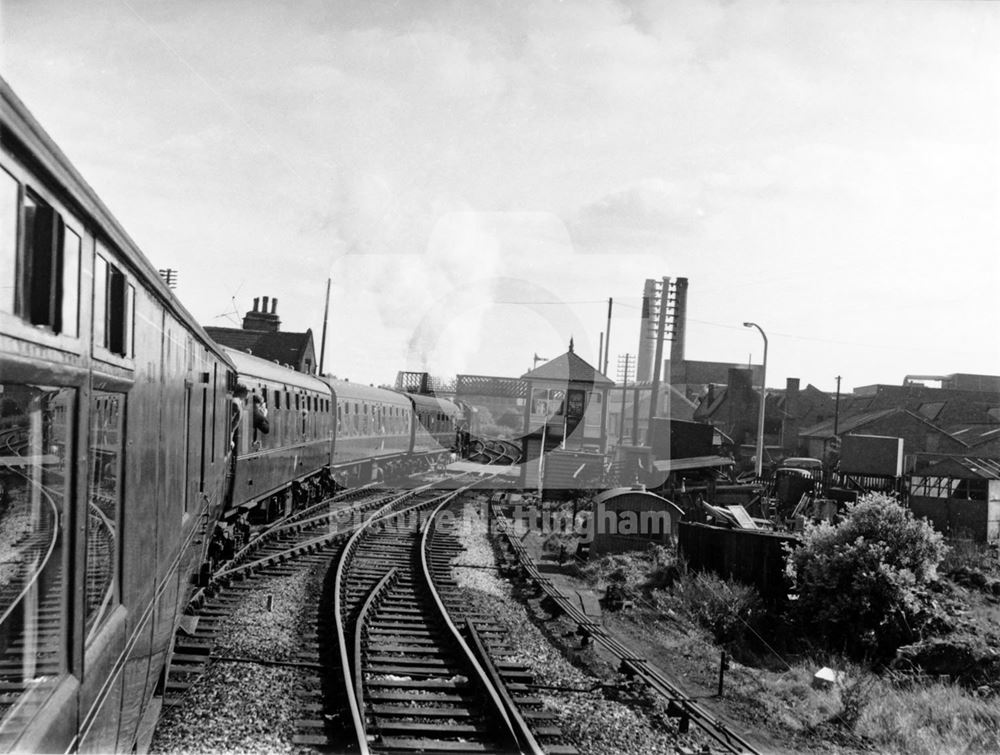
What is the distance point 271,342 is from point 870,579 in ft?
97.4

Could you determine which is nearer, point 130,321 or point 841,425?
point 130,321

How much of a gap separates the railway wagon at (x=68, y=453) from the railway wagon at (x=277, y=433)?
682 cm

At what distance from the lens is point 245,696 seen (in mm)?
6312

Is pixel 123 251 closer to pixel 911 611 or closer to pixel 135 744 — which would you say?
pixel 135 744

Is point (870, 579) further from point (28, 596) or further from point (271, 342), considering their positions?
point (271, 342)

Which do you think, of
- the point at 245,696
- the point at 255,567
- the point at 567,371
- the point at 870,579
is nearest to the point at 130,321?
the point at 245,696

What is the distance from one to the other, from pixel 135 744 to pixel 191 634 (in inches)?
149

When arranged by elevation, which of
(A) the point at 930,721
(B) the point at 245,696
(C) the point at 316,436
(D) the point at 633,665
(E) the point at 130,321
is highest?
(E) the point at 130,321

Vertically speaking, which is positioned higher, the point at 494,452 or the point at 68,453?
the point at 68,453

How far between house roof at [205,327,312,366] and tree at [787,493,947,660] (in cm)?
2531

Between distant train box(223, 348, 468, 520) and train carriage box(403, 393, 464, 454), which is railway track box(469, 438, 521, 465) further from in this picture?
distant train box(223, 348, 468, 520)

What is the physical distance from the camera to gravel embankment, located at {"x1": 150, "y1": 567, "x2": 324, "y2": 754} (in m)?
5.50

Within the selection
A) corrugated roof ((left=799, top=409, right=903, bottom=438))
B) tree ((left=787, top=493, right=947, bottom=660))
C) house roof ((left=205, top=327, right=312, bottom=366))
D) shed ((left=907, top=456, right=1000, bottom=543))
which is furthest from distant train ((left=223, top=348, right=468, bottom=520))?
corrugated roof ((left=799, top=409, right=903, bottom=438))

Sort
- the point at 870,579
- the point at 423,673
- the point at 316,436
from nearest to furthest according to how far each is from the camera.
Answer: the point at 423,673
the point at 870,579
the point at 316,436
